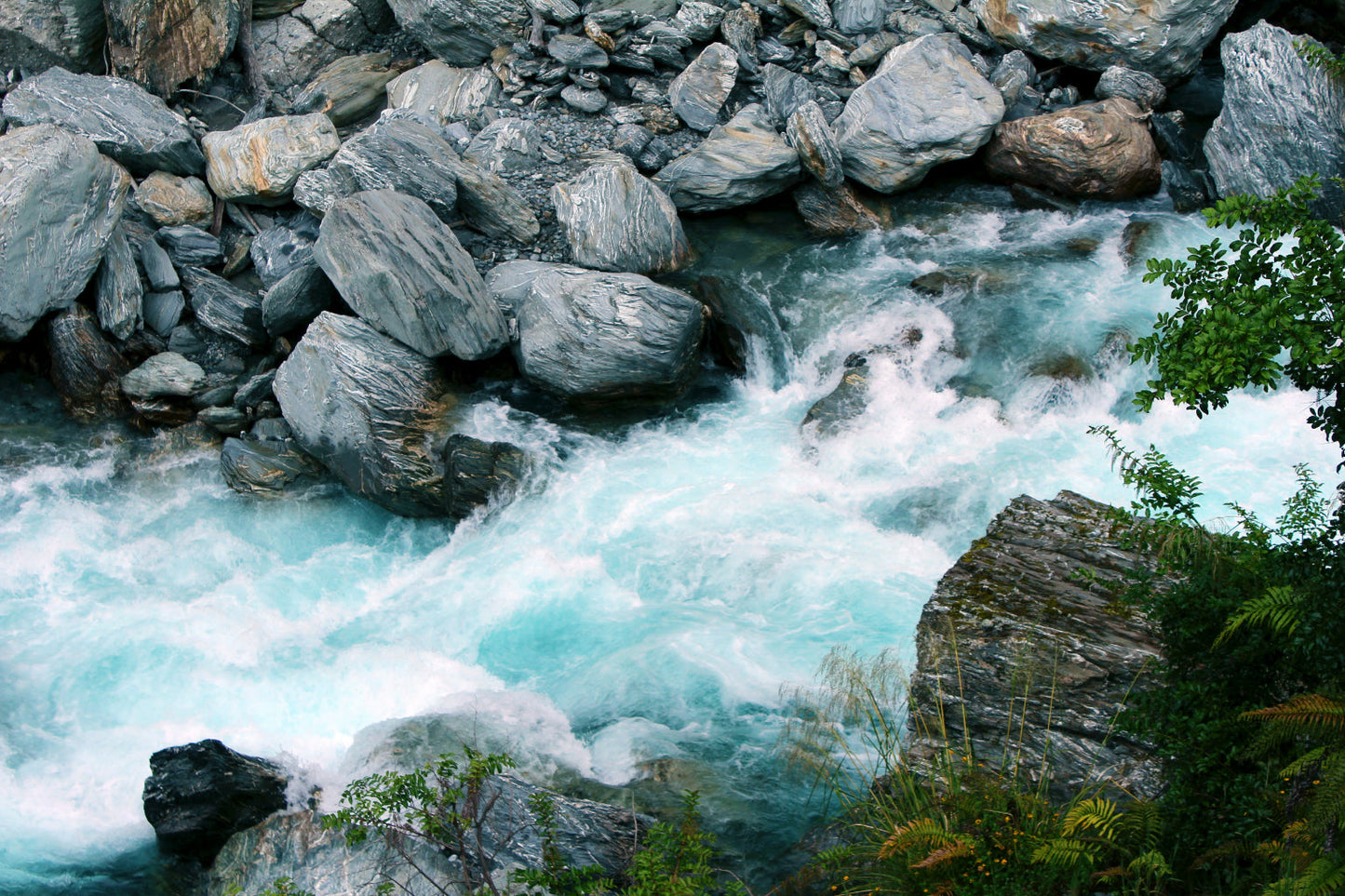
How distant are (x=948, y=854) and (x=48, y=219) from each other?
38.2ft

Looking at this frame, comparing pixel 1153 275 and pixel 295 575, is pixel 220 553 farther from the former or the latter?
pixel 1153 275

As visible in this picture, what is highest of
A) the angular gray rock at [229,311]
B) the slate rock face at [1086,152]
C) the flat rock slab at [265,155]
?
the slate rock face at [1086,152]

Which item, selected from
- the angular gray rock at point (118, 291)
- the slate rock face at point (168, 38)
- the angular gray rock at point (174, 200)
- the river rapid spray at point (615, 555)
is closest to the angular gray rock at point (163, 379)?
the angular gray rock at point (118, 291)

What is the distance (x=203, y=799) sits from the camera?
7594 millimetres

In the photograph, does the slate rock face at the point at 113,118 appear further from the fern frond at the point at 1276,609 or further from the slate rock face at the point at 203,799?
the fern frond at the point at 1276,609

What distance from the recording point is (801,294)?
13.1 m

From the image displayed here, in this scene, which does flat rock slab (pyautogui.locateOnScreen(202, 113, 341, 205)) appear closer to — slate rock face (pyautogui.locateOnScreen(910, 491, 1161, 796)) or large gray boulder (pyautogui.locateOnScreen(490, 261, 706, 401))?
large gray boulder (pyautogui.locateOnScreen(490, 261, 706, 401))

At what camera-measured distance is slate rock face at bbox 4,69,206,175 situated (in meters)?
14.0

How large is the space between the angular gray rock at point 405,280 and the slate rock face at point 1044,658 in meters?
6.48

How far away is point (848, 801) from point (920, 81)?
10.5 meters

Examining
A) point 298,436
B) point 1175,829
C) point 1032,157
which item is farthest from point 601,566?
point 1032,157

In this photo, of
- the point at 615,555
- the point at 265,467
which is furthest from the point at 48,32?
the point at 615,555

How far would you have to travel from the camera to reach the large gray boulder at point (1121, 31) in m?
14.5

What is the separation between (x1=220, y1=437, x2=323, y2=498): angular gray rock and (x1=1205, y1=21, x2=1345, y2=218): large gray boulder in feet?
38.2
